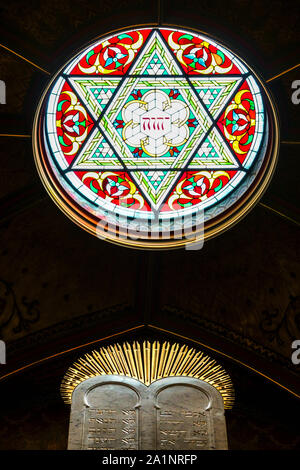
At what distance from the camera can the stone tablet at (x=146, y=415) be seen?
18.6 ft

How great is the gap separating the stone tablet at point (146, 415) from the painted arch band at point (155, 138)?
2.58m

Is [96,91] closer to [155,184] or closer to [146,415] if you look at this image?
[155,184]

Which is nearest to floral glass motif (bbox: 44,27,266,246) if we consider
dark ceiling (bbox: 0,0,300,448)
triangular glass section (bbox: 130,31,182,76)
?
triangular glass section (bbox: 130,31,182,76)

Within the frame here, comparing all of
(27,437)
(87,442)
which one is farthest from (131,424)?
(27,437)

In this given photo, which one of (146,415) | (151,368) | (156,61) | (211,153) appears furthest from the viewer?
(211,153)

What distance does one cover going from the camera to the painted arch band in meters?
8.19

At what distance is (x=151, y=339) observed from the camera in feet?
28.5

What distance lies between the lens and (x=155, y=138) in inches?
340

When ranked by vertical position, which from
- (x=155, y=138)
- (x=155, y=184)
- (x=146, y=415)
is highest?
(x=155, y=138)

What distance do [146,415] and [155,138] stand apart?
382 cm

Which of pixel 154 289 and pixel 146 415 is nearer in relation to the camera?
pixel 146 415

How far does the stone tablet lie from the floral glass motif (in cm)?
281

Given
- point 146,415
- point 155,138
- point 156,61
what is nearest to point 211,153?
point 155,138
